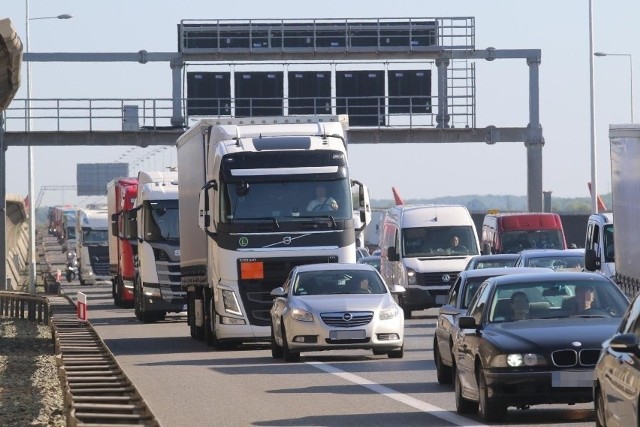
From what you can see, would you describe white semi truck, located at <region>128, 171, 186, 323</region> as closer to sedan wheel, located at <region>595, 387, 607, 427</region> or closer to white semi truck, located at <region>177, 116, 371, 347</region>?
white semi truck, located at <region>177, 116, 371, 347</region>

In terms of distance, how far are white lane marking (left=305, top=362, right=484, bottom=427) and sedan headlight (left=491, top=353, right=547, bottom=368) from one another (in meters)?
0.58

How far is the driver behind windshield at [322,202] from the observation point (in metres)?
28.8

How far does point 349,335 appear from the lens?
2495 centimetres

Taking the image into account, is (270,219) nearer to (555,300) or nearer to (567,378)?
(555,300)

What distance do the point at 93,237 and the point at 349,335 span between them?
5562cm

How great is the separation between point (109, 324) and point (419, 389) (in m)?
23.2

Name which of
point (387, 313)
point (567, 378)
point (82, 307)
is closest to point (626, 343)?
point (567, 378)

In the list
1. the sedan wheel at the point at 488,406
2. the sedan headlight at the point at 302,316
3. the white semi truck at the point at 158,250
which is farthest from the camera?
the white semi truck at the point at 158,250

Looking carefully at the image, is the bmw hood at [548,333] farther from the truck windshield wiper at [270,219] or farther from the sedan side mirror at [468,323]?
the truck windshield wiper at [270,219]

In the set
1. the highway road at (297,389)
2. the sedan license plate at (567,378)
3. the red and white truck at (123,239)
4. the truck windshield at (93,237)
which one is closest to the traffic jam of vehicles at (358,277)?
the sedan license plate at (567,378)

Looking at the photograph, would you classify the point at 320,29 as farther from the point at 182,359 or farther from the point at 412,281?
the point at 182,359

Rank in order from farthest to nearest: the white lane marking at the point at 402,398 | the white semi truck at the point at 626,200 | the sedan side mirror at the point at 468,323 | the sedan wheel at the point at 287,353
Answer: the sedan wheel at the point at 287,353
the white semi truck at the point at 626,200
the sedan side mirror at the point at 468,323
the white lane marking at the point at 402,398

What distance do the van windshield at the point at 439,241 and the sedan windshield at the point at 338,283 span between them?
47.0 feet

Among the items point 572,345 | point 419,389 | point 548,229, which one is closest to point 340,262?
point 419,389
